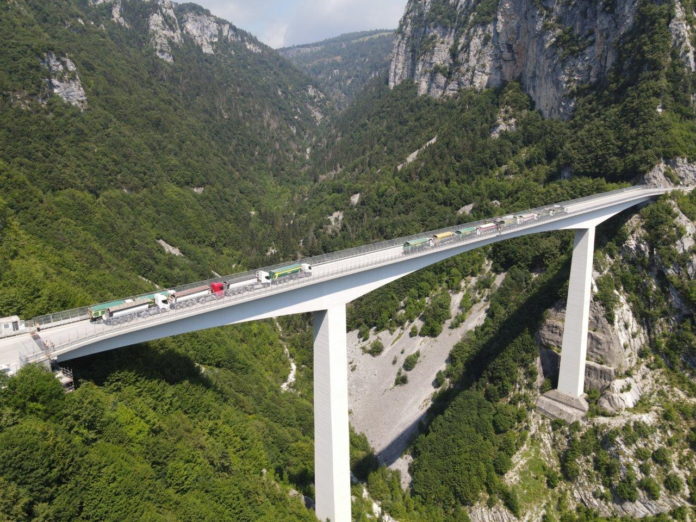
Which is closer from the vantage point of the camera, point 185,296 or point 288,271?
point 185,296

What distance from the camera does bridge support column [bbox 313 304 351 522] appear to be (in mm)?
27500

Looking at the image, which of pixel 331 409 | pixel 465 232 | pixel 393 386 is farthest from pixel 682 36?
pixel 331 409

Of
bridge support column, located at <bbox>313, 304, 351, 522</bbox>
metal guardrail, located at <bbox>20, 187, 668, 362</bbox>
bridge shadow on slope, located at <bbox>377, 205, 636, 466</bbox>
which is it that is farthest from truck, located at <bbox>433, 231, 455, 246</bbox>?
bridge shadow on slope, located at <bbox>377, 205, 636, 466</bbox>

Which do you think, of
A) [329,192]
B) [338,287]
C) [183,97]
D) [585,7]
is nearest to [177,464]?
[338,287]

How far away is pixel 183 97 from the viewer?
181 metres

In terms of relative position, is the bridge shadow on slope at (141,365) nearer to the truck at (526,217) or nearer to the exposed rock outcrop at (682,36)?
the truck at (526,217)

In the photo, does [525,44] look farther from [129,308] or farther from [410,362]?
[129,308]

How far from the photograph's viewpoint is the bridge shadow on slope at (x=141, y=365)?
2295cm

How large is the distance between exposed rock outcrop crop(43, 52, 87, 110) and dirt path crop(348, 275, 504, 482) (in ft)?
269

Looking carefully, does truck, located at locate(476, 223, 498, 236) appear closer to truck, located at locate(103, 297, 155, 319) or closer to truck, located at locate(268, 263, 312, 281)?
truck, located at locate(268, 263, 312, 281)

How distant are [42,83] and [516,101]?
96.7 meters

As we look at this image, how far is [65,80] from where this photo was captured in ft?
316

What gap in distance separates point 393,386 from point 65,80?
93.8 m

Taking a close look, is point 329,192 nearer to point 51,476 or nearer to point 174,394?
point 174,394
